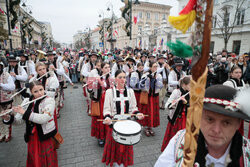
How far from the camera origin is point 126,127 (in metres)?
2.65

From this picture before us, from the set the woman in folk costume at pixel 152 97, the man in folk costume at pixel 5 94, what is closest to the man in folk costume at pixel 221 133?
the woman in folk costume at pixel 152 97

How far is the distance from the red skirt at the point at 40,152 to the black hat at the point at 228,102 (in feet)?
9.12

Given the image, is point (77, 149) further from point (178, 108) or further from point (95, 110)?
point (178, 108)

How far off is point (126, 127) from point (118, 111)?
1.50ft

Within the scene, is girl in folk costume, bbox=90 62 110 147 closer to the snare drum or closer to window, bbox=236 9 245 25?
the snare drum

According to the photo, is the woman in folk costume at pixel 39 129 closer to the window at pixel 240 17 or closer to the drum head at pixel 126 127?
the drum head at pixel 126 127

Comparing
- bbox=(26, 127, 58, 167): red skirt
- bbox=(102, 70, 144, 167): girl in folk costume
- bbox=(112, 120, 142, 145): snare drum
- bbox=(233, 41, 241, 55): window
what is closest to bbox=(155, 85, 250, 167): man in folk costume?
bbox=(112, 120, 142, 145): snare drum

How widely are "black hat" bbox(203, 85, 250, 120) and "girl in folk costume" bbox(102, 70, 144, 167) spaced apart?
186cm

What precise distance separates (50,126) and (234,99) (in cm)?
285

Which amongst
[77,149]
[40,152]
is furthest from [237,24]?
[40,152]

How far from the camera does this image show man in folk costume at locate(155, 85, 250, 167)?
1065 millimetres

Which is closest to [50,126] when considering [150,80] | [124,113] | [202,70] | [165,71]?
[124,113]

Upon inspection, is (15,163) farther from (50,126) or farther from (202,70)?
(202,70)

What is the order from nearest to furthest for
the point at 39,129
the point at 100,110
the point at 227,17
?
the point at 39,129 → the point at 100,110 → the point at 227,17
